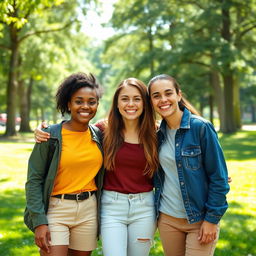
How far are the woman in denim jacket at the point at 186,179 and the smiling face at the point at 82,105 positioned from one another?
23.7 inches

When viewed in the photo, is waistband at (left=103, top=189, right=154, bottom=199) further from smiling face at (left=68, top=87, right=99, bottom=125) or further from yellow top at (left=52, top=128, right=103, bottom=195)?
smiling face at (left=68, top=87, right=99, bottom=125)

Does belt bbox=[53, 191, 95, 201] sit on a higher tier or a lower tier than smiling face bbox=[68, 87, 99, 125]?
lower

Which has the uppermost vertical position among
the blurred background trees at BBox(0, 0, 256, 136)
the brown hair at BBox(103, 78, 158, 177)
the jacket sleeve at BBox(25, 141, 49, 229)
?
the blurred background trees at BBox(0, 0, 256, 136)

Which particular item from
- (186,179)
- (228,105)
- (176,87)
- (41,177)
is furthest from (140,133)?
(228,105)

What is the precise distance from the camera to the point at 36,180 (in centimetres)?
328

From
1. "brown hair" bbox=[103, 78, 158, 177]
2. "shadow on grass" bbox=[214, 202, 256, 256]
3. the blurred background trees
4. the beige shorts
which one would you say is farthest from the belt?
the blurred background trees

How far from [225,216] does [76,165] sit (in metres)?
4.48

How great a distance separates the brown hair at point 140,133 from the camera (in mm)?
3494

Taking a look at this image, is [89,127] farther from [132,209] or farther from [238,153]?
[238,153]

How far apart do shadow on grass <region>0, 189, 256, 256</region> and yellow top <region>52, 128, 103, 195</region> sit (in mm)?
2038

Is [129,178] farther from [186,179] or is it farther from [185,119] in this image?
[185,119]

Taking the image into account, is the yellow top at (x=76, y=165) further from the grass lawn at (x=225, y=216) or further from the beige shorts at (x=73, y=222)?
the grass lawn at (x=225, y=216)

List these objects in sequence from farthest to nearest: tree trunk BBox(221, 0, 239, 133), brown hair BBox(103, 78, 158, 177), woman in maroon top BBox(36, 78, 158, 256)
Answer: tree trunk BBox(221, 0, 239, 133)
brown hair BBox(103, 78, 158, 177)
woman in maroon top BBox(36, 78, 158, 256)

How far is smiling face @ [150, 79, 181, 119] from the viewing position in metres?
3.45
